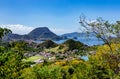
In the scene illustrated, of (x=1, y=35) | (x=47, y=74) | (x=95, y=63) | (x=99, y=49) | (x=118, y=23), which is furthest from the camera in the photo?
(x=95, y=63)

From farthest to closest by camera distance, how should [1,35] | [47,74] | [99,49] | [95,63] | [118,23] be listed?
[95,63] < [99,49] < [47,74] < [118,23] < [1,35]

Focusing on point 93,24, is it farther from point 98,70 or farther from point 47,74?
point 98,70

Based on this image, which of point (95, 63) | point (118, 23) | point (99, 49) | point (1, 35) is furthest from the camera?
point (95, 63)

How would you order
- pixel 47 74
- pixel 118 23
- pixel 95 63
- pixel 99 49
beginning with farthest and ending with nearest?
pixel 95 63 < pixel 99 49 < pixel 47 74 < pixel 118 23

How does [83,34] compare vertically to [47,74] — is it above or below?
above

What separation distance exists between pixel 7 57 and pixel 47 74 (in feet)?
65.8

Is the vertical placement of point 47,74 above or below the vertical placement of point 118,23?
below

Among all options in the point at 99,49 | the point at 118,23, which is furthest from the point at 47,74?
the point at 118,23

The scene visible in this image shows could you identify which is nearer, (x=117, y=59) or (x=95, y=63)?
(x=117, y=59)

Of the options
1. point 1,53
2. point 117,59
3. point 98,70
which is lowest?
point 98,70

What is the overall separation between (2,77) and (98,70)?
128 feet

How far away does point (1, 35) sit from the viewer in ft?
92.2

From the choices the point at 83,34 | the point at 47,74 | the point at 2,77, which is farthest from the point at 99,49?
the point at 2,77

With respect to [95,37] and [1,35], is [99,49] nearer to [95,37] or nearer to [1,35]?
[95,37]
